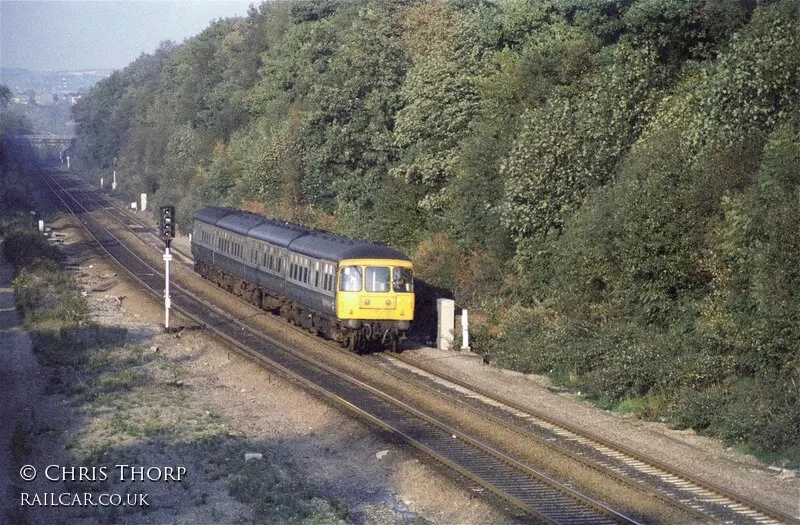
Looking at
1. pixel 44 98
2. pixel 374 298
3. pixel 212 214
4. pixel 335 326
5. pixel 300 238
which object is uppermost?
pixel 44 98

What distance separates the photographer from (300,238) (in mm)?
29531

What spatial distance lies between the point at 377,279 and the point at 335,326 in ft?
5.90

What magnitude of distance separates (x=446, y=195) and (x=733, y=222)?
14.5 metres

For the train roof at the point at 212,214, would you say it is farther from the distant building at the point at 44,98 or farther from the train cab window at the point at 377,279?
the distant building at the point at 44,98

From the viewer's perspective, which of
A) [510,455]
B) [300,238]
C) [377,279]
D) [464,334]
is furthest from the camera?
[300,238]

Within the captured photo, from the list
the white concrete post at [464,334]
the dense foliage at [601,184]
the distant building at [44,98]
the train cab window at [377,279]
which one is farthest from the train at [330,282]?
the distant building at [44,98]

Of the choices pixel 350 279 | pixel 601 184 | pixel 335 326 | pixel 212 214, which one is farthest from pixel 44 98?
pixel 601 184

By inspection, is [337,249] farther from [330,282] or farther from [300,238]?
[300,238]

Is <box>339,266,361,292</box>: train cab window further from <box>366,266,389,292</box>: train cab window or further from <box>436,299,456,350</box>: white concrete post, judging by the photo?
<box>436,299,456,350</box>: white concrete post

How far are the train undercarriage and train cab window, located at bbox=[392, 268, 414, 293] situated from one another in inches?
33.7

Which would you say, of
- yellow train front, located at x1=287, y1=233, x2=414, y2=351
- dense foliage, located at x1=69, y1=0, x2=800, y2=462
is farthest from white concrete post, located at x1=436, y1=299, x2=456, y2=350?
yellow train front, located at x1=287, y1=233, x2=414, y2=351

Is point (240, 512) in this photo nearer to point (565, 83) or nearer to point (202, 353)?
point (202, 353)

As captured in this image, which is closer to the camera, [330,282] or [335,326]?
[330,282]

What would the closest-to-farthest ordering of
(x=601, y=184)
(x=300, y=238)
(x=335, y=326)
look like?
(x=335, y=326) < (x=601, y=184) < (x=300, y=238)
